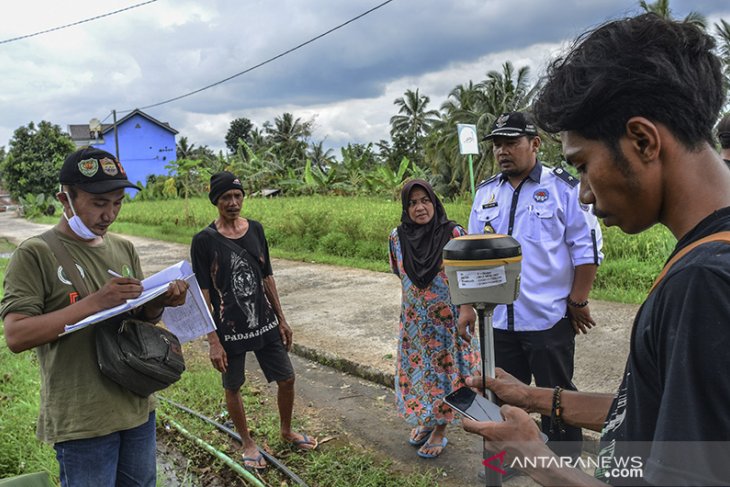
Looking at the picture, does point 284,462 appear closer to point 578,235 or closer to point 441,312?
point 441,312

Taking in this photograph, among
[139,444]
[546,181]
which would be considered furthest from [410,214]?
[139,444]

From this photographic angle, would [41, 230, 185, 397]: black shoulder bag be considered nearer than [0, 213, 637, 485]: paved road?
Yes

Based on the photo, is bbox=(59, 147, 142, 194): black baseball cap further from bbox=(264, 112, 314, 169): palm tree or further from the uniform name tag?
bbox=(264, 112, 314, 169): palm tree

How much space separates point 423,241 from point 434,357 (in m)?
0.72

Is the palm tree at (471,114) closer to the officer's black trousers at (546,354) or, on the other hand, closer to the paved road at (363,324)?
the paved road at (363,324)

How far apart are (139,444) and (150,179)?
35.8 m

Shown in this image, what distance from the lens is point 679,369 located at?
808 mm

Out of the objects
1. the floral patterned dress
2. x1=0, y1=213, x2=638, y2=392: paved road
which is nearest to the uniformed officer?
the floral patterned dress

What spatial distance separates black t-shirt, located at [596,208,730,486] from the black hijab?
7.66ft

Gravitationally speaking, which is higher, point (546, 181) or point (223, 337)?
point (546, 181)

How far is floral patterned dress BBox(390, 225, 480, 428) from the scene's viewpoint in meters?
3.25

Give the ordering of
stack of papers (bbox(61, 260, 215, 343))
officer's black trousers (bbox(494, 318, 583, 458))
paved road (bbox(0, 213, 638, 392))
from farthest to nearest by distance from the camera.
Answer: paved road (bbox(0, 213, 638, 392)) < officer's black trousers (bbox(494, 318, 583, 458)) < stack of papers (bbox(61, 260, 215, 343))

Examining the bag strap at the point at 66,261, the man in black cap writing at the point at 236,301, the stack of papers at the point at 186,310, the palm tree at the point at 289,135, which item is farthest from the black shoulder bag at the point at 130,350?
the palm tree at the point at 289,135

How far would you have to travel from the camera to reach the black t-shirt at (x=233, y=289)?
10.5 ft
